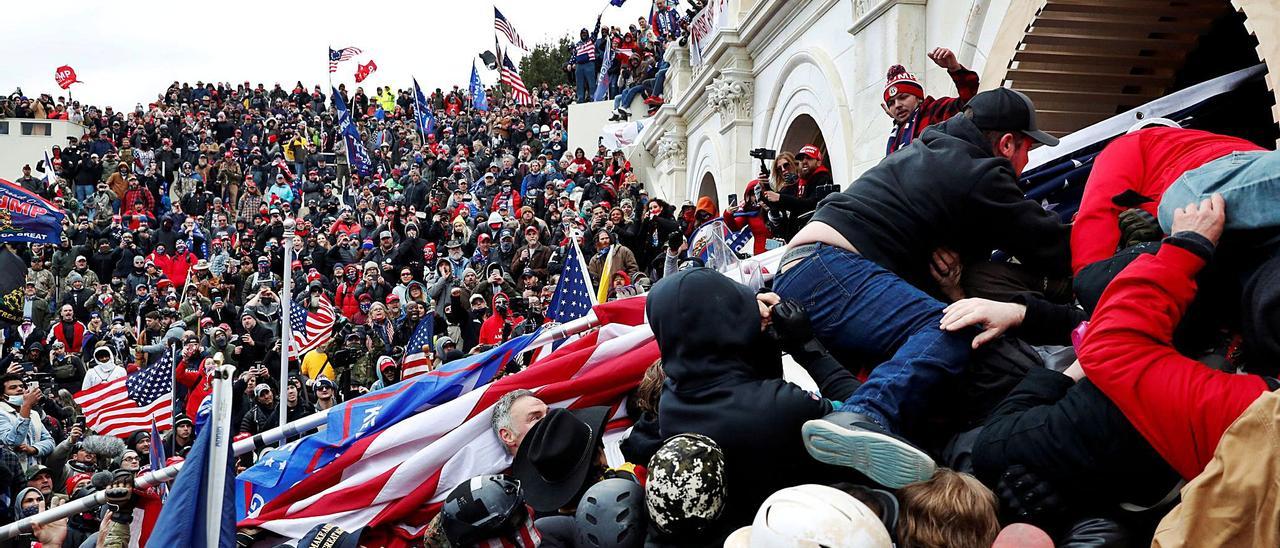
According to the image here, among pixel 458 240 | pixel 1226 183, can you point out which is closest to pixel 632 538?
pixel 1226 183

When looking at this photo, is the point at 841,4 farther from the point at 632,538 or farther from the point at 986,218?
the point at 632,538

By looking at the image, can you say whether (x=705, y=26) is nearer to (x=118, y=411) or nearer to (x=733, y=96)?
(x=733, y=96)

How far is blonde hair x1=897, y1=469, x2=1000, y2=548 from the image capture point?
3008 mm

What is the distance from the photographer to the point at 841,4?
1141 centimetres

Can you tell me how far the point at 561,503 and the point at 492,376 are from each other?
1847 mm

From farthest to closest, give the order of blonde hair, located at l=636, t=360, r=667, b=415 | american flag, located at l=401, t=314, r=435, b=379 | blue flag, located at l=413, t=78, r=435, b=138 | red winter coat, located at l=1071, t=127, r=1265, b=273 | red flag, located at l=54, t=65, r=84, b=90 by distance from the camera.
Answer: red flag, located at l=54, t=65, r=84, b=90 → blue flag, located at l=413, t=78, r=435, b=138 → american flag, located at l=401, t=314, r=435, b=379 → blonde hair, located at l=636, t=360, r=667, b=415 → red winter coat, located at l=1071, t=127, r=1265, b=273

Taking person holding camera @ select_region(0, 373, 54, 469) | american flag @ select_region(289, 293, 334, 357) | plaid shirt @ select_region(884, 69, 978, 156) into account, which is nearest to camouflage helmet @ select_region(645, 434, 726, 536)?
plaid shirt @ select_region(884, 69, 978, 156)

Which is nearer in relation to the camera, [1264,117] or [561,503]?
[561,503]

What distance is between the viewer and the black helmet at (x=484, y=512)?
3877mm

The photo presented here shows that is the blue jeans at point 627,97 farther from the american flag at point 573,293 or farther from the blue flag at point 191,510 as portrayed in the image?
the blue flag at point 191,510

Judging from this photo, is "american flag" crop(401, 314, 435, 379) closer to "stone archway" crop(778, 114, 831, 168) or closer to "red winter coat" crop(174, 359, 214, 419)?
"red winter coat" crop(174, 359, 214, 419)

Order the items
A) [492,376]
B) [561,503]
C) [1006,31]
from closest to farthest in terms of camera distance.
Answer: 1. [561,503]
2. [492,376]
3. [1006,31]

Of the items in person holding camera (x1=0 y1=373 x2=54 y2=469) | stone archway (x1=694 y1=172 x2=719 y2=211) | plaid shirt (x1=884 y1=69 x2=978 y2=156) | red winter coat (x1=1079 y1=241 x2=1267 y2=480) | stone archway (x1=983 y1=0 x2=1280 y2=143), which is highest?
stone archway (x1=983 y1=0 x2=1280 y2=143)

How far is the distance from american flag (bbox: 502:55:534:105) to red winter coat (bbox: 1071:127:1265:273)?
22877mm
